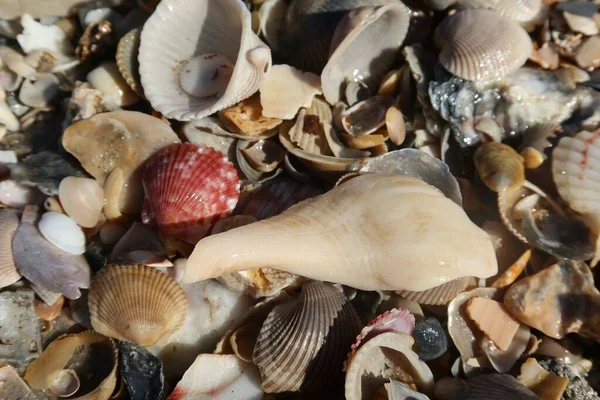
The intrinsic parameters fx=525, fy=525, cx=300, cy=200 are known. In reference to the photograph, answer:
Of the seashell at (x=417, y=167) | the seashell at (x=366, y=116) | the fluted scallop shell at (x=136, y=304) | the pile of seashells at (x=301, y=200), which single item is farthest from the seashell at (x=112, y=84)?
the seashell at (x=417, y=167)

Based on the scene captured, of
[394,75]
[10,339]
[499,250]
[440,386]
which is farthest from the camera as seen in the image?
[394,75]

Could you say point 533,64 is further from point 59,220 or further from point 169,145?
point 59,220

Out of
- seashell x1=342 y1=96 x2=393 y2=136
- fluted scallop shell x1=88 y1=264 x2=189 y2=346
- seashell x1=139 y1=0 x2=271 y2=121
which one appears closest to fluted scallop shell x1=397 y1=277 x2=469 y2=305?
seashell x1=342 y1=96 x2=393 y2=136

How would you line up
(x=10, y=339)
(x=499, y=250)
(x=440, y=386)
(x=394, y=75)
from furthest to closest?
(x=394, y=75), (x=499, y=250), (x=10, y=339), (x=440, y=386)

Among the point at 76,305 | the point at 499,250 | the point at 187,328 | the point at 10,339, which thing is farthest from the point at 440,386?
the point at 10,339

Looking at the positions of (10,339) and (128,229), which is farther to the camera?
(128,229)

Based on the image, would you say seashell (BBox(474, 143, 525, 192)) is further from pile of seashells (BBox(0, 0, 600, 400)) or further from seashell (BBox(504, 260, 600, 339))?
seashell (BBox(504, 260, 600, 339))

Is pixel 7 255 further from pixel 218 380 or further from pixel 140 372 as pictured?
pixel 218 380

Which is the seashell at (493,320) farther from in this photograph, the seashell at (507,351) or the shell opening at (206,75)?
the shell opening at (206,75)
